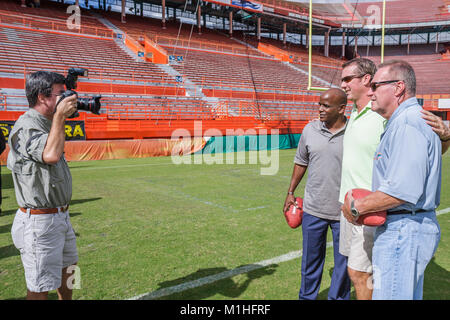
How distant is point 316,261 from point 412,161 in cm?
147

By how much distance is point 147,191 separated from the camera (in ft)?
24.1

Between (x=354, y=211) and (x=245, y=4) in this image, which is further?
(x=245, y=4)

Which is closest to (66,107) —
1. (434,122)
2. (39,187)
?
(39,187)

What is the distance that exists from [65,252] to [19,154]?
2.53 ft

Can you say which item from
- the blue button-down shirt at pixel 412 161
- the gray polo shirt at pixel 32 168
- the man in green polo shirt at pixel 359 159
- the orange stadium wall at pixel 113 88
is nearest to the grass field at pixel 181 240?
the man in green polo shirt at pixel 359 159

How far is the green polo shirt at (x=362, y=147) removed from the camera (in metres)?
2.49

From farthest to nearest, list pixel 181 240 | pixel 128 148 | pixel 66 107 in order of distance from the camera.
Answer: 1. pixel 128 148
2. pixel 181 240
3. pixel 66 107

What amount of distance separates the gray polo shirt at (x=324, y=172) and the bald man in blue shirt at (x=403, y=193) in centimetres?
92

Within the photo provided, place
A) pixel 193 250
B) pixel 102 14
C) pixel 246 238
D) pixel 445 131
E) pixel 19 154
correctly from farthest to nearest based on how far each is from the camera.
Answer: pixel 102 14
pixel 246 238
pixel 193 250
pixel 19 154
pixel 445 131

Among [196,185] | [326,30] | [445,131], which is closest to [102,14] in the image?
[326,30]

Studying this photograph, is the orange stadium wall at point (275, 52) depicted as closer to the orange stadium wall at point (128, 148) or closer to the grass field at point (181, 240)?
the orange stadium wall at point (128, 148)

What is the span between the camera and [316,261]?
9.33ft

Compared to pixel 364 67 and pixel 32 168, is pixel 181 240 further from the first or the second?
pixel 364 67
